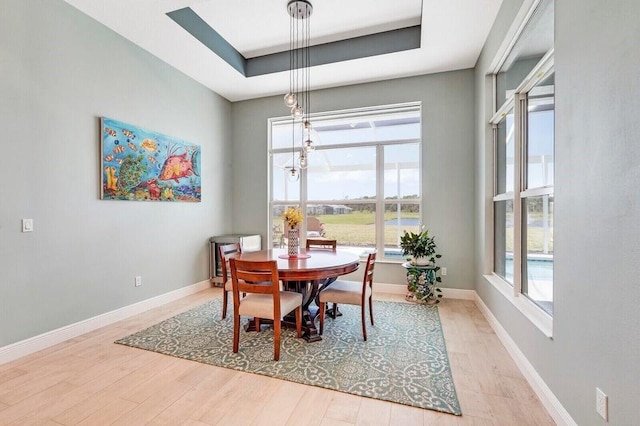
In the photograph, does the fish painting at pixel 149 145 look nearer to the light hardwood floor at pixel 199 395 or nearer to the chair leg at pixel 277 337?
the light hardwood floor at pixel 199 395

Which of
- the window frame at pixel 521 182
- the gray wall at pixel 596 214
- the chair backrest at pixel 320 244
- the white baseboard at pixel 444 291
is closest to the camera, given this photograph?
the gray wall at pixel 596 214

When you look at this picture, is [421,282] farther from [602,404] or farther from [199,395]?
[199,395]

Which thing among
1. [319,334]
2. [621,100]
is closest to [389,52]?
[621,100]

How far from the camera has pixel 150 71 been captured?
12.1ft

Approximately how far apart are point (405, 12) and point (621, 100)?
278 cm

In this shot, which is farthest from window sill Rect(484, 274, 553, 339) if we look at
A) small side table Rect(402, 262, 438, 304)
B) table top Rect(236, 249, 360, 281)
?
table top Rect(236, 249, 360, 281)

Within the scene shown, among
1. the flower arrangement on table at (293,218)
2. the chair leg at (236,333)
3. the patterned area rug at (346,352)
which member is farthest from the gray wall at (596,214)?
the chair leg at (236,333)

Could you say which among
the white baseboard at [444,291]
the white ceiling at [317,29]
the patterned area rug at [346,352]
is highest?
the white ceiling at [317,29]

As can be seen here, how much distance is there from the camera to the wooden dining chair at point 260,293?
2367 mm

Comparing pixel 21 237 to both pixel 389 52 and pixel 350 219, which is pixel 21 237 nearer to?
pixel 350 219

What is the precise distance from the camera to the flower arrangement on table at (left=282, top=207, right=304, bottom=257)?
10.1ft

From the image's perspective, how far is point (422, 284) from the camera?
386cm

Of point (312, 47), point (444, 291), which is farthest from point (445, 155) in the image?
point (312, 47)

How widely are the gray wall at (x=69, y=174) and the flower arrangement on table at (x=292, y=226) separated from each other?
1870 mm
